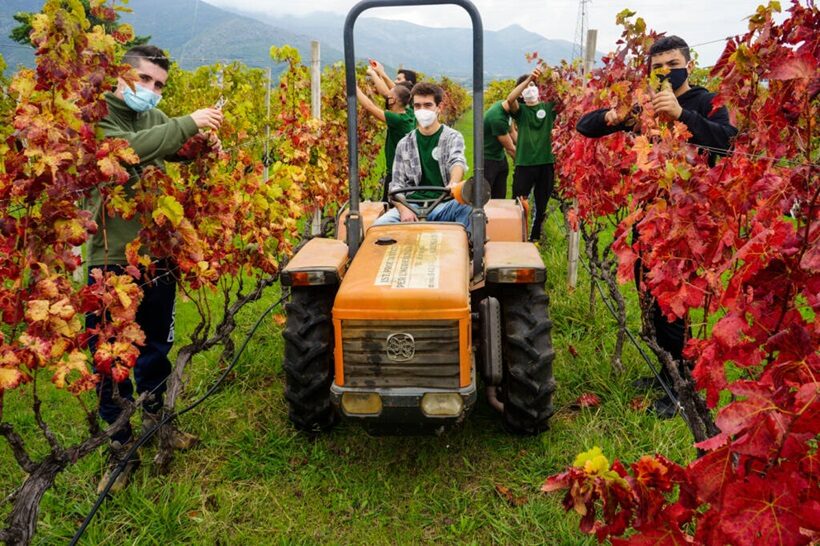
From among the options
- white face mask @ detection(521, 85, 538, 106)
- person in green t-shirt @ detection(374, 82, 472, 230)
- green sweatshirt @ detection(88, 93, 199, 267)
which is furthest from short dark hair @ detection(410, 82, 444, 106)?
white face mask @ detection(521, 85, 538, 106)

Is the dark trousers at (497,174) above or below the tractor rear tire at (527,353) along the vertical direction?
above

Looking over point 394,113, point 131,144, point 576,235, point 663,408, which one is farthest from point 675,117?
point 394,113

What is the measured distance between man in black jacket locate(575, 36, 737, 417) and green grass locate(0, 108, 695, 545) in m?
0.35

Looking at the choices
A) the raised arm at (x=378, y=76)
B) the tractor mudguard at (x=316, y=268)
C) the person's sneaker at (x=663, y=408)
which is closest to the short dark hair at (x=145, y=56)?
the tractor mudguard at (x=316, y=268)

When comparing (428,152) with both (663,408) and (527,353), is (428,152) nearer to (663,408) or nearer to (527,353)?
(527,353)

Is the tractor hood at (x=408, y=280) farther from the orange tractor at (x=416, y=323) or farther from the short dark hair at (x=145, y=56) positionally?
the short dark hair at (x=145, y=56)

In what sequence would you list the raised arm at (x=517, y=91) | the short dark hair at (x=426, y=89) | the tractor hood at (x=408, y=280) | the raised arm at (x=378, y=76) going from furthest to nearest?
1. the raised arm at (x=517, y=91)
2. the raised arm at (x=378, y=76)
3. the short dark hair at (x=426, y=89)
4. the tractor hood at (x=408, y=280)

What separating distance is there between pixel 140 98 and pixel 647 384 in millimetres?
2977

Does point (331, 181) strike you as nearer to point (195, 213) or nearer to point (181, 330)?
point (181, 330)

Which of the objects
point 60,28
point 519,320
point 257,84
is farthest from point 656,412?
point 257,84

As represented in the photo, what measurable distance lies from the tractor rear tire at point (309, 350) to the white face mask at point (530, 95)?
3999mm

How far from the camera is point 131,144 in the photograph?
8.14 feet

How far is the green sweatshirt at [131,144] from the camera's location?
2512 millimetres

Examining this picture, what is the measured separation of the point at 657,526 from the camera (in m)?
1.23
